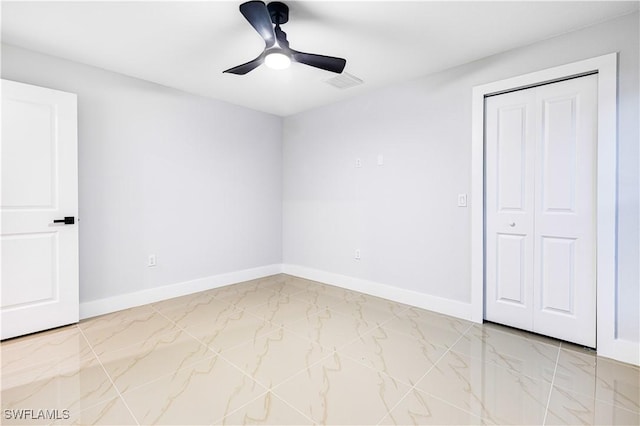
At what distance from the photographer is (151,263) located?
3.47 meters

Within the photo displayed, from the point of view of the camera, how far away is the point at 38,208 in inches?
103

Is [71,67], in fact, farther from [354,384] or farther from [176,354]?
[354,384]

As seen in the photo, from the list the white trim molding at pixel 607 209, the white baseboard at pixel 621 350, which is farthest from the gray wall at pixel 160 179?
the white baseboard at pixel 621 350

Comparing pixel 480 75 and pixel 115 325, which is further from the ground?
pixel 480 75

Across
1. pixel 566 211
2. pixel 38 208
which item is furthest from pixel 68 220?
pixel 566 211

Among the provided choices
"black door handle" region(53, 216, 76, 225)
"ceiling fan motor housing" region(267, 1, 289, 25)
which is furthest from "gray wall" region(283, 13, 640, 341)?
"black door handle" region(53, 216, 76, 225)

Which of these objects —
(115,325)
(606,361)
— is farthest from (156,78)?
(606,361)

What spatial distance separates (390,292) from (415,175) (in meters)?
1.36

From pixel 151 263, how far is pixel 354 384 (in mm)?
2659

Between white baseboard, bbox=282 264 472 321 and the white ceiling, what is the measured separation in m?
2.33

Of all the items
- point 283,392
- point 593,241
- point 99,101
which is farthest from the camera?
point 99,101

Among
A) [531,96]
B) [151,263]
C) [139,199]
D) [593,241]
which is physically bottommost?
[151,263]

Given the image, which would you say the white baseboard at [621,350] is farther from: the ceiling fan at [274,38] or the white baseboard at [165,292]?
the white baseboard at [165,292]

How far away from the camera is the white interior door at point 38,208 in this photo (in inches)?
98.0
